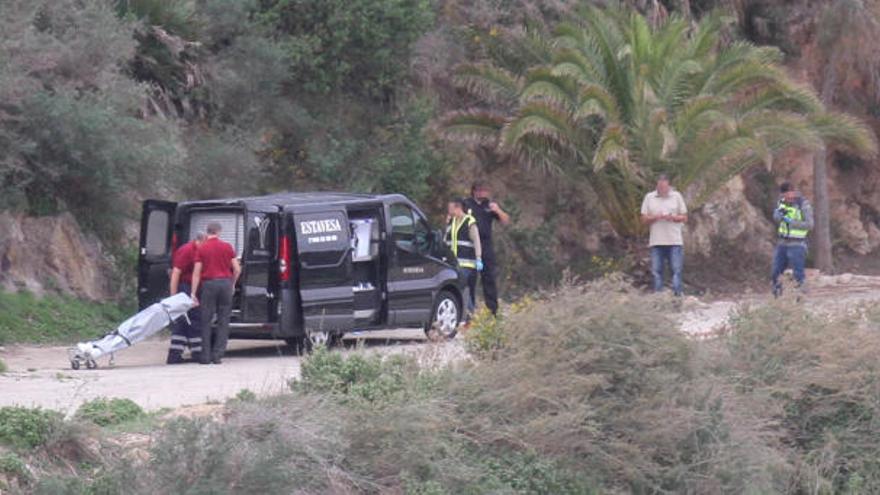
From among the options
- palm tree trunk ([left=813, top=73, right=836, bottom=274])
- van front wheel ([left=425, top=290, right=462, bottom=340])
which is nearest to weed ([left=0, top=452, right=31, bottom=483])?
van front wheel ([left=425, top=290, right=462, bottom=340])

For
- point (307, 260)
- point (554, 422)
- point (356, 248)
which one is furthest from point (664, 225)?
point (554, 422)

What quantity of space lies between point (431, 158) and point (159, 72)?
4.67 m

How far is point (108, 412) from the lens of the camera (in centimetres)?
1062

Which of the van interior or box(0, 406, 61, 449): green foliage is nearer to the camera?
box(0, 406, 61, 449): green foliage

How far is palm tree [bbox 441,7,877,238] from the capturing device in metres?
23.6

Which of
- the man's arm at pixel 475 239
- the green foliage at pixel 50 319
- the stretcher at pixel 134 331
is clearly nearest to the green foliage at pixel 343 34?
the man's arm at pixel 475 239

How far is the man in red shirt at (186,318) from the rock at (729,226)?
13507 mm

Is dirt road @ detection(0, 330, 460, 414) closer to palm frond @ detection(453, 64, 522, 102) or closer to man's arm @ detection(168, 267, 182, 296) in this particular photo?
man's arm @ detection(168, 267, 182, 296)

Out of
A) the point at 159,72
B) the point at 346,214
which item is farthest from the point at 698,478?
the point at 159,72

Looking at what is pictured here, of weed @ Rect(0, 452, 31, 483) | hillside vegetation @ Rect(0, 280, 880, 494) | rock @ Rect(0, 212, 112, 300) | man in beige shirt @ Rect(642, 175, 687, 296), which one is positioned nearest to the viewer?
weed @ Rect(0, 452, 31, 483)

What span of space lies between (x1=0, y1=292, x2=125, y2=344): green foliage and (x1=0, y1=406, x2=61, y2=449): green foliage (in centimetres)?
783

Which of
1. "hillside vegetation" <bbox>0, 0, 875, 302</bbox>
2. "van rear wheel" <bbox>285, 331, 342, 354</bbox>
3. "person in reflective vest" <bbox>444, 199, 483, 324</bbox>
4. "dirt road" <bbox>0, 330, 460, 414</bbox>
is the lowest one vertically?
"dirt road" <bbox>0, 330, 460, 414</bbox>

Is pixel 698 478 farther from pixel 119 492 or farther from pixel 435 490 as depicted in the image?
pixel 119 492

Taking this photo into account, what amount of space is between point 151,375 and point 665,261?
8.61m
